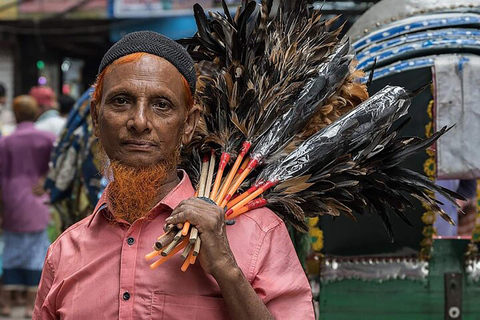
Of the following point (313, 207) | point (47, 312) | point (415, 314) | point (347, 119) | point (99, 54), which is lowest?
point (415, 314)

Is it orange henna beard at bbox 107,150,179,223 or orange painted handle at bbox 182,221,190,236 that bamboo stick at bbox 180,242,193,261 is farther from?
orange henna beard at bbox 107,150,179,223

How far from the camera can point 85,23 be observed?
17359mm

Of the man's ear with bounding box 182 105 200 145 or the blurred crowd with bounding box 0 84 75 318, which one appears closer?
the man's ear with bounding box 182 105 200 145

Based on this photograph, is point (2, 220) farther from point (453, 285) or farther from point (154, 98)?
point (154, 98)

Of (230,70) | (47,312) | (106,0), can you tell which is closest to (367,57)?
(230,70)

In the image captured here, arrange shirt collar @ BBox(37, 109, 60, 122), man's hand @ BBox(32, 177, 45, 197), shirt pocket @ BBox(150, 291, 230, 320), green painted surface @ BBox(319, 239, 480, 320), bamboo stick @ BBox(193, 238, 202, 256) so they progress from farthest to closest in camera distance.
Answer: shirt collar @ BBox(37, 109, 60, 122), man's hand @ BBox(32, 177, 45, 197), green painted surface @ BBox(319, 239, 480, 320), shirt pocket @ BBox(150, 291, 230, 320), bamboo stick @ BBox(193, 238, 202, 256)

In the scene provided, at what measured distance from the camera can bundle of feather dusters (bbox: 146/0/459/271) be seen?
8.54ft

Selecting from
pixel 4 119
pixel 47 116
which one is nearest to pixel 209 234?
pixel 47 116

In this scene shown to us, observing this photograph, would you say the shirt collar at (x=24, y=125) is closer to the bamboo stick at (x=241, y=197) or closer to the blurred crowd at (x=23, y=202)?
the blurred crowd at (x=23, y=202)

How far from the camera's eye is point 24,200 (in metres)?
8.16

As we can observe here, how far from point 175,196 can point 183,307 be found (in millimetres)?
320

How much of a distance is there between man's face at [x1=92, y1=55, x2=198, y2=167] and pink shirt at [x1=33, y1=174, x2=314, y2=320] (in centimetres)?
15

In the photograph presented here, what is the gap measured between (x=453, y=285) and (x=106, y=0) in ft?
44.7

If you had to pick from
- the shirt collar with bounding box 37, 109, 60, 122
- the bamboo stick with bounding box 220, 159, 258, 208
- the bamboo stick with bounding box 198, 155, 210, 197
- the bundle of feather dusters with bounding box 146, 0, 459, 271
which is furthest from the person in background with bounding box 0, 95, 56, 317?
the bamboo stick with bounding box 220, 159, 258, 208
